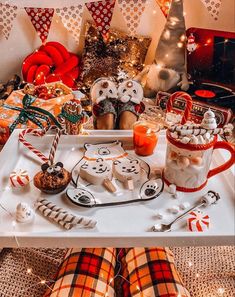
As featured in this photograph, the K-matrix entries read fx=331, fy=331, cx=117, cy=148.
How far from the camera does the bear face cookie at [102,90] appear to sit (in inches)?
42.8

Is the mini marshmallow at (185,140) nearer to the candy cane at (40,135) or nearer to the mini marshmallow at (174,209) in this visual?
the mini marshmallow at (174,209)

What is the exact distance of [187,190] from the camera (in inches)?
35.3

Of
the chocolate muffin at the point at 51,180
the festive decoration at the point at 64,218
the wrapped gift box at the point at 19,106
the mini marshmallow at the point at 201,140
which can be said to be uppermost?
the mini marshmallow at the point at 201,140

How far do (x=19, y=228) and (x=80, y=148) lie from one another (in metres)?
0.37

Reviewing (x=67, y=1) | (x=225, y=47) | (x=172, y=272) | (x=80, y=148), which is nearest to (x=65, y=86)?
(x=67, y=1)

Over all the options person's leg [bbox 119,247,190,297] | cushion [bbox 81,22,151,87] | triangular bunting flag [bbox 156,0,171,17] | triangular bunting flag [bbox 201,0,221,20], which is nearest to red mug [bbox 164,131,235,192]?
person's leg [bbox 119,247,190,297]

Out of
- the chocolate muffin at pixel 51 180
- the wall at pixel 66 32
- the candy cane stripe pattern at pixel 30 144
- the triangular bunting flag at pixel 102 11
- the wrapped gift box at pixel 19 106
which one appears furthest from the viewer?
the wall at pixel 66 32

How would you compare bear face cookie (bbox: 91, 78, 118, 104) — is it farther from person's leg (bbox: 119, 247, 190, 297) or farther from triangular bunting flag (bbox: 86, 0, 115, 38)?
triangular bunting flag (bbox: 86, 0, 115, 38)

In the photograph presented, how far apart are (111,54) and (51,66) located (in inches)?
13.8

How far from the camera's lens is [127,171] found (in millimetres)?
926

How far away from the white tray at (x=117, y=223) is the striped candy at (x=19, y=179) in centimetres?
2

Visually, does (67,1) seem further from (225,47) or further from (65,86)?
(225,47)

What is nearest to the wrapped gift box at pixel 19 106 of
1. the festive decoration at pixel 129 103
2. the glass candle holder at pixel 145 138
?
the festive decoration at pixel 129 103

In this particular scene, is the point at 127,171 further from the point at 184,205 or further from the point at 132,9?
the point at 132,9
